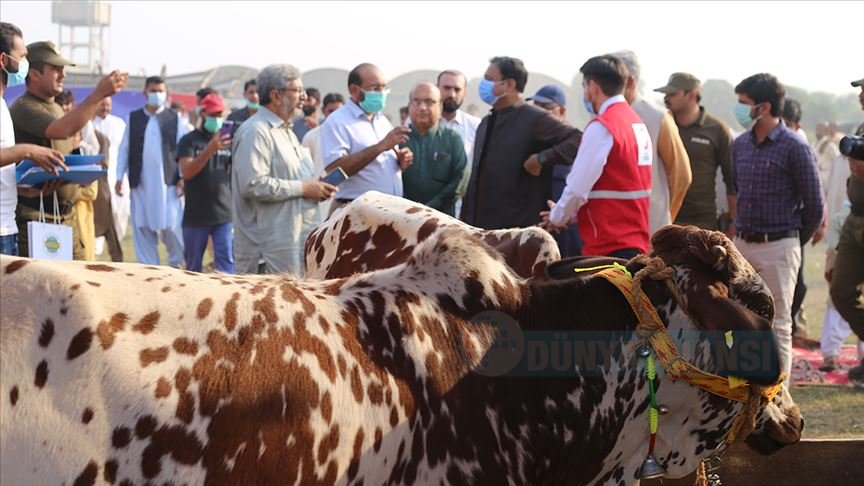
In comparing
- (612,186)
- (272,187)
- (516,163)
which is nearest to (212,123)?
(272,187)

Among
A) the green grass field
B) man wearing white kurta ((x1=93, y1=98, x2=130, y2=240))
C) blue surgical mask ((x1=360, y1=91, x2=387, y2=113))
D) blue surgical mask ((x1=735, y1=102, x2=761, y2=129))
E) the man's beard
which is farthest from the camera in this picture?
man wearing white kurta ((x1=93, y1=98, x2=130, y2=240))

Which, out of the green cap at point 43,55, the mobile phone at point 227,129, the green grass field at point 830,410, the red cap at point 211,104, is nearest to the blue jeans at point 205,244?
the red cap at point 211,104

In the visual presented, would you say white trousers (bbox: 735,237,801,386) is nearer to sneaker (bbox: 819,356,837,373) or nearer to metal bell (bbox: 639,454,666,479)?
sneaker (bbox: 819,356,837,373)

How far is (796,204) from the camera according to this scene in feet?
25.5

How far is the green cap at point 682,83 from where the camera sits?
870cm

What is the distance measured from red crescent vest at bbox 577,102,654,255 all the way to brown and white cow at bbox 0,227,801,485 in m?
2.85

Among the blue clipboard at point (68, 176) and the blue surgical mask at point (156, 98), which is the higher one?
the blue clipboard at point (68, 176)

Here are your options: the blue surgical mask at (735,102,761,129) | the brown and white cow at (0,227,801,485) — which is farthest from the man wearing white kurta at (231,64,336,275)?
the brown and white cow at (0,227,801,485)

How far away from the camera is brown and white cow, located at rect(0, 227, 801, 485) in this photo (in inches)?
92.7

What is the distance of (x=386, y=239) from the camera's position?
4.55m

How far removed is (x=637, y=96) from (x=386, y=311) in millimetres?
5212

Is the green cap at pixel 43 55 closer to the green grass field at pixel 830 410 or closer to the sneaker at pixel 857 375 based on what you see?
the green grass field at pixel 830 410

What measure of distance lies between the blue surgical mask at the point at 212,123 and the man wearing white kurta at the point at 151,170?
2.15m

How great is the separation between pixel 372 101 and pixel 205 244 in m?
3.93
